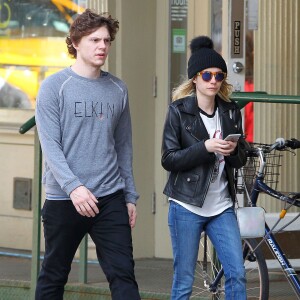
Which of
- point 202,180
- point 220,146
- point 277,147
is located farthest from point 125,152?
point 277,147

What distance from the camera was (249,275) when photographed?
6891 millimetres

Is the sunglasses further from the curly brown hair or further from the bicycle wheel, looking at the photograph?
the bicycle wheel

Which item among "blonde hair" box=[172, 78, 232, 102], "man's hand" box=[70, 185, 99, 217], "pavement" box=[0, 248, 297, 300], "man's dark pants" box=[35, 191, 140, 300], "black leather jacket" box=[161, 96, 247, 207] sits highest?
"blonde hair" box=[172, 78, 232, 102]

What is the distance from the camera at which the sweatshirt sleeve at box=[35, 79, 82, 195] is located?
543 cm

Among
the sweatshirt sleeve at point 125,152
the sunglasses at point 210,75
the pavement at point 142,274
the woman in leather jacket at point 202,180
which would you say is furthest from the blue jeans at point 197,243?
the pavement at point 142,274

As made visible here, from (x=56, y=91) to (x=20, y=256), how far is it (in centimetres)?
367

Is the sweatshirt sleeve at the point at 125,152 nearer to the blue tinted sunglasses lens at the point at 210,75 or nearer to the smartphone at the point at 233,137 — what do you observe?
the blue tinted sunglasses lens at the point at 210,75

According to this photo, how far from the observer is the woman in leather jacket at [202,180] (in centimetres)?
564

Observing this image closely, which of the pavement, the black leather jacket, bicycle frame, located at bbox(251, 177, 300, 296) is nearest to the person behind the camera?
the black leather jacket

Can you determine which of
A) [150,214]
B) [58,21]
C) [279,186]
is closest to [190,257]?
[279,186]

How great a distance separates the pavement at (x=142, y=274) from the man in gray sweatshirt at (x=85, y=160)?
1.80m

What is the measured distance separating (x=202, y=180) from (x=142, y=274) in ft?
9.12

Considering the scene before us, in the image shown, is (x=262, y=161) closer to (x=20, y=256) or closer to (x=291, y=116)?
(x=291, y=116)

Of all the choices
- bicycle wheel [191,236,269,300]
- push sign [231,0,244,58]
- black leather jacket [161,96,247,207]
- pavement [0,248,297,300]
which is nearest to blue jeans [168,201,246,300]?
black leather jacket [161,96,247,207]
